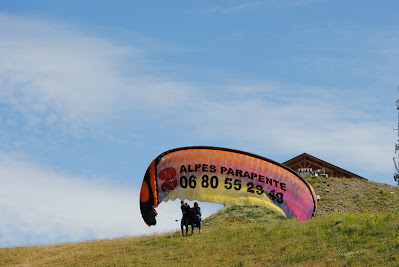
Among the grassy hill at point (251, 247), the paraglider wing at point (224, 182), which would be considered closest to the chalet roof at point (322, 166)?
the grassy hill at point (251, 247)

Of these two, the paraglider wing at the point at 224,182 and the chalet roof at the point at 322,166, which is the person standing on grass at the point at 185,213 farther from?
the chalet roof at the point at 322,166

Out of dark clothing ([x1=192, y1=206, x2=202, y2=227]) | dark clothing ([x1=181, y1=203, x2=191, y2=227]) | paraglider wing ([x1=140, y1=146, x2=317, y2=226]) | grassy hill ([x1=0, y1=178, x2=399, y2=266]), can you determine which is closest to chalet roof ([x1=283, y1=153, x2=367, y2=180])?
grassy hill ([x1=0, y1=178, x2=399, y2=266])

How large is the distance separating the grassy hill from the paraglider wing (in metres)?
1.78

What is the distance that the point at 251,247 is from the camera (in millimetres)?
34375

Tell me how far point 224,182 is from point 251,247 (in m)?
4.75

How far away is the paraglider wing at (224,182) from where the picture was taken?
37.4 meters

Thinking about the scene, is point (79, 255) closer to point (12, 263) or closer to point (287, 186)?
point (12, 263)

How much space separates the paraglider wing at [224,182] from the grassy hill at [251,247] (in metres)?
1.78

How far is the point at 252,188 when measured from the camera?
1473 inches

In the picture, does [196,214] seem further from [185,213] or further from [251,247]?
[251,247]

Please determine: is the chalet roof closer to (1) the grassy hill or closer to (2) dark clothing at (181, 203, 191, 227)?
(1) the grassy hill

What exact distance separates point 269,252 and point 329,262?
4115 millimetres

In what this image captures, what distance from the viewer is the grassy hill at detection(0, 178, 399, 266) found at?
101 feet

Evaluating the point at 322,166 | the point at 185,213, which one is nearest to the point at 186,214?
the point at 185,213
